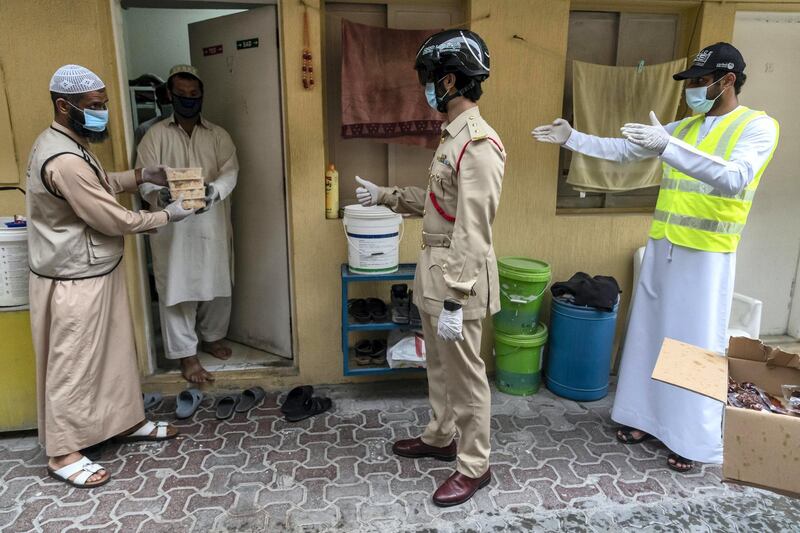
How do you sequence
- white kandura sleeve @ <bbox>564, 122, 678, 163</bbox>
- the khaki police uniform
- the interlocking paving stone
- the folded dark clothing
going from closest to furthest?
the khaki police uniform → the interlocking paving stone → white kandura sleeve @ <bbox>564, 122, 678, 163</bbox> → the folded dark clothing

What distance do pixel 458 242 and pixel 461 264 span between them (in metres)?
0.10

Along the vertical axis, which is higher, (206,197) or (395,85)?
(395,85)

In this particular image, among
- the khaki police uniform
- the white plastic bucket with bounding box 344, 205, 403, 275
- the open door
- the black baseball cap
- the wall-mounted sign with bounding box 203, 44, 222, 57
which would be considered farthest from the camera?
the wall-mounted sign with bounding box 203, 44, 222, 57

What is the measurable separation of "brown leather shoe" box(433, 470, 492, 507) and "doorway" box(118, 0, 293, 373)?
74.2 inches

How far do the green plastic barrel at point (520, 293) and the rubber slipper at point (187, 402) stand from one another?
222cm

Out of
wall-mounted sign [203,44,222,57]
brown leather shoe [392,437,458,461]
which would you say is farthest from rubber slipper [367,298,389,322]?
wall-mounted sign [203,44,222,57]

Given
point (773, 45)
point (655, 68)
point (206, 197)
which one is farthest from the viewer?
point (773, 45)

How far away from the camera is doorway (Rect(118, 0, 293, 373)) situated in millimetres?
3961

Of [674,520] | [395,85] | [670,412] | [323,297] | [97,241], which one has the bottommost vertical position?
[674,520]

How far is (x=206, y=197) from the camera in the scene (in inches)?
143

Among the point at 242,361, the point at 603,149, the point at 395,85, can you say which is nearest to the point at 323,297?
the point at 242,361

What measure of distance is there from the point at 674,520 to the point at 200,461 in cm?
266

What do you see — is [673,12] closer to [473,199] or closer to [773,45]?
[773,45]

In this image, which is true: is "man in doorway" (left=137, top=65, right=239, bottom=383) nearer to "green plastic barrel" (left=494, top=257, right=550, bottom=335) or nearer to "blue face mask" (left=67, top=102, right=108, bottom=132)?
"blue face mask" (left=67, top=102, right=108, bottom=132)
